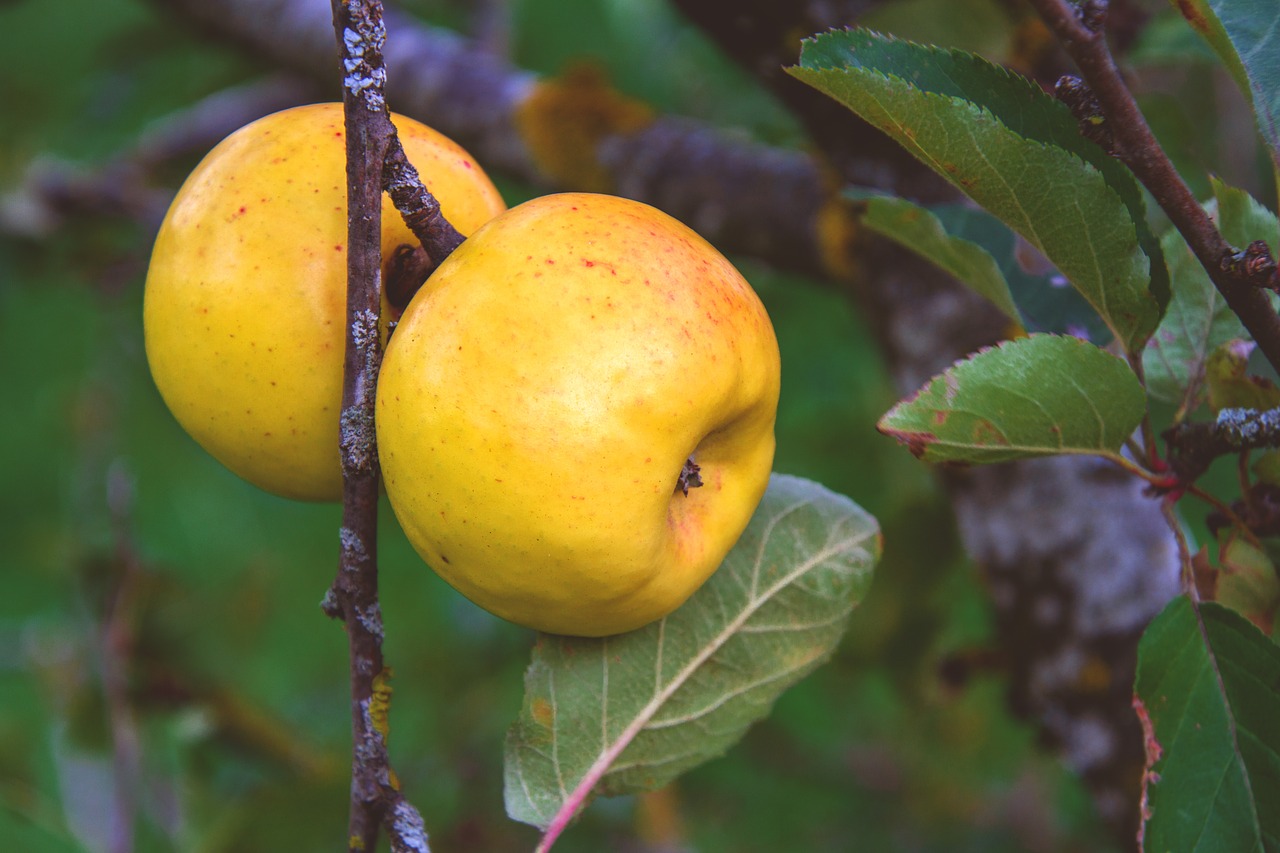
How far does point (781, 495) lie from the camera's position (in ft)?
3.11

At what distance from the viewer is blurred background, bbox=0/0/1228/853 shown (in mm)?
1646

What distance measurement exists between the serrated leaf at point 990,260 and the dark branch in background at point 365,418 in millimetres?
413

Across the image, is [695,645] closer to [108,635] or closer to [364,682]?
[364,682]

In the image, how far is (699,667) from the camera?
921 millimetres

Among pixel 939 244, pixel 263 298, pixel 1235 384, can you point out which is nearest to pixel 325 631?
pixel 263 298

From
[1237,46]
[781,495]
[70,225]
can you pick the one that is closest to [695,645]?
[781,495]

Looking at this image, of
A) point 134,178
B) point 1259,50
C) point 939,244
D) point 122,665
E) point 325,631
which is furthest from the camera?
point 325,631

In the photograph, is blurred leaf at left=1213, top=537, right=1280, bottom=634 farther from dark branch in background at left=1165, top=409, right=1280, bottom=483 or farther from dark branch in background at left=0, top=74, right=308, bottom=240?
dark branch in background at left=0, top=74, right=308, bottom=240

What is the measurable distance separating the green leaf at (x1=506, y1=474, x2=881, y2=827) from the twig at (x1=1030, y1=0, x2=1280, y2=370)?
348mm

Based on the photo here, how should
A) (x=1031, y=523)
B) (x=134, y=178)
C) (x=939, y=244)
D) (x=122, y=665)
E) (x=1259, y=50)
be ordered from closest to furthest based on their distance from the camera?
(x=1259, y=50), (x=939, y=244), (x=1031, y=523), (x=122, y=665), (x=134, y=178)

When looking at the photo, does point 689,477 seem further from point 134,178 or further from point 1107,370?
point 134,178

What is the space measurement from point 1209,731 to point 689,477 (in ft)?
1.50

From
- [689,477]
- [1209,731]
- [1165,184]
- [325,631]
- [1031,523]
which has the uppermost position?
[1165,184]

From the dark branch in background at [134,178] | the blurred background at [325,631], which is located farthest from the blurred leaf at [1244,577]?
the dark branch in background at [134,178]
